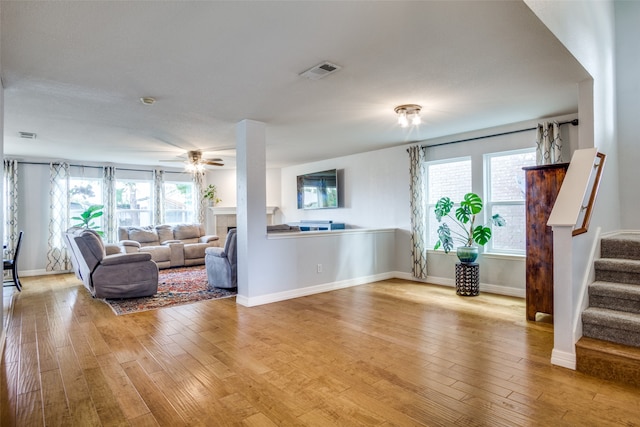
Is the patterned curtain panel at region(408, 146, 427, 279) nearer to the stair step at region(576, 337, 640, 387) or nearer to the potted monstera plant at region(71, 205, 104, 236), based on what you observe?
the stair step at region(576, 337, 640, 387)

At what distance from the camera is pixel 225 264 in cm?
526

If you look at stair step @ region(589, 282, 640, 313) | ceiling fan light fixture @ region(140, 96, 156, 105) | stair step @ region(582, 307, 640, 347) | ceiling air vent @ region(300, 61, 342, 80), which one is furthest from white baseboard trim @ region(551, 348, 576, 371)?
ceiling fan light fixture @ region(140, 96, 156, 105)

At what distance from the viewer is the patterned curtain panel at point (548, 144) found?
4.34 metres

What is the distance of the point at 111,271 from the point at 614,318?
18.1 feet

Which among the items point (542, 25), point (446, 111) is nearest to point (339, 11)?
point (542, 25)

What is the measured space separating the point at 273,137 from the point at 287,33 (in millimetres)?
3193

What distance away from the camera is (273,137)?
18.0 feet

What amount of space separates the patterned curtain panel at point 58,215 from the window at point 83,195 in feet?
0.42

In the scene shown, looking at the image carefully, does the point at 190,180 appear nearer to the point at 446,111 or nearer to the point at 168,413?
the point at 446,111

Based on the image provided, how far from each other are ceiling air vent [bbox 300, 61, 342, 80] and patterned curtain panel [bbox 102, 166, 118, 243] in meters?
6.59

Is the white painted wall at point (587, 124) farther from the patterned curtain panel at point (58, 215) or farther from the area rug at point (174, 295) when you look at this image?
the patterned curtain panel at point (58, 215)

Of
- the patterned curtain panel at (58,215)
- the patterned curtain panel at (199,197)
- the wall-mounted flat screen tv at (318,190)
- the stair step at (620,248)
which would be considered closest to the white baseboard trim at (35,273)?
the patterned curtain panel at (58,215)

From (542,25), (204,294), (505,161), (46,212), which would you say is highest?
(542,25)

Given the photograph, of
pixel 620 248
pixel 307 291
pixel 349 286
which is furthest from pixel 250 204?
pixel 620 248
